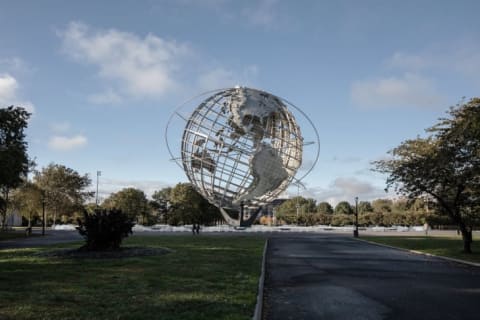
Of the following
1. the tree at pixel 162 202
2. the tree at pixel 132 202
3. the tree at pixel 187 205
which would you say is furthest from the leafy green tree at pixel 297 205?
the tree at pixel 132 202

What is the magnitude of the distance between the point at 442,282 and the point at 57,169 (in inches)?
2380

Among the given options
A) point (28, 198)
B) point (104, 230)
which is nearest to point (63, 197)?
point (28, 198)

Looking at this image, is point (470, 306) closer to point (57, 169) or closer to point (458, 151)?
point (458, 151)

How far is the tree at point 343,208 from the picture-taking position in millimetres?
124219

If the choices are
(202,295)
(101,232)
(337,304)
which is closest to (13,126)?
(101,232)

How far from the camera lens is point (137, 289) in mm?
9484

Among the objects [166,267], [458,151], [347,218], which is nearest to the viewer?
[166,267]

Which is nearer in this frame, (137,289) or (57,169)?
(137,289)

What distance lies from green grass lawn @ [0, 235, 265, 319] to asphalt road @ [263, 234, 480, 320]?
92 centimetres

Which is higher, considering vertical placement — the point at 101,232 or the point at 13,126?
the point at 13,126

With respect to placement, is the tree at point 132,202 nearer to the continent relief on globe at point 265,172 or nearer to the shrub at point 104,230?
the continent relief on globe at point 265,172

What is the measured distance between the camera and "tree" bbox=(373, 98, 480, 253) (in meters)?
21.9

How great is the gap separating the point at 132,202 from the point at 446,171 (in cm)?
6314

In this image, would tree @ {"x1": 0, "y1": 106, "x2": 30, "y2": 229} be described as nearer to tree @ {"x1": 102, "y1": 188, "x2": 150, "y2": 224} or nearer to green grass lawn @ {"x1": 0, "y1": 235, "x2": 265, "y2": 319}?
green grass lawn @ {"x1": 0, "y1": 235, "x2": 265, "y2": 319}
